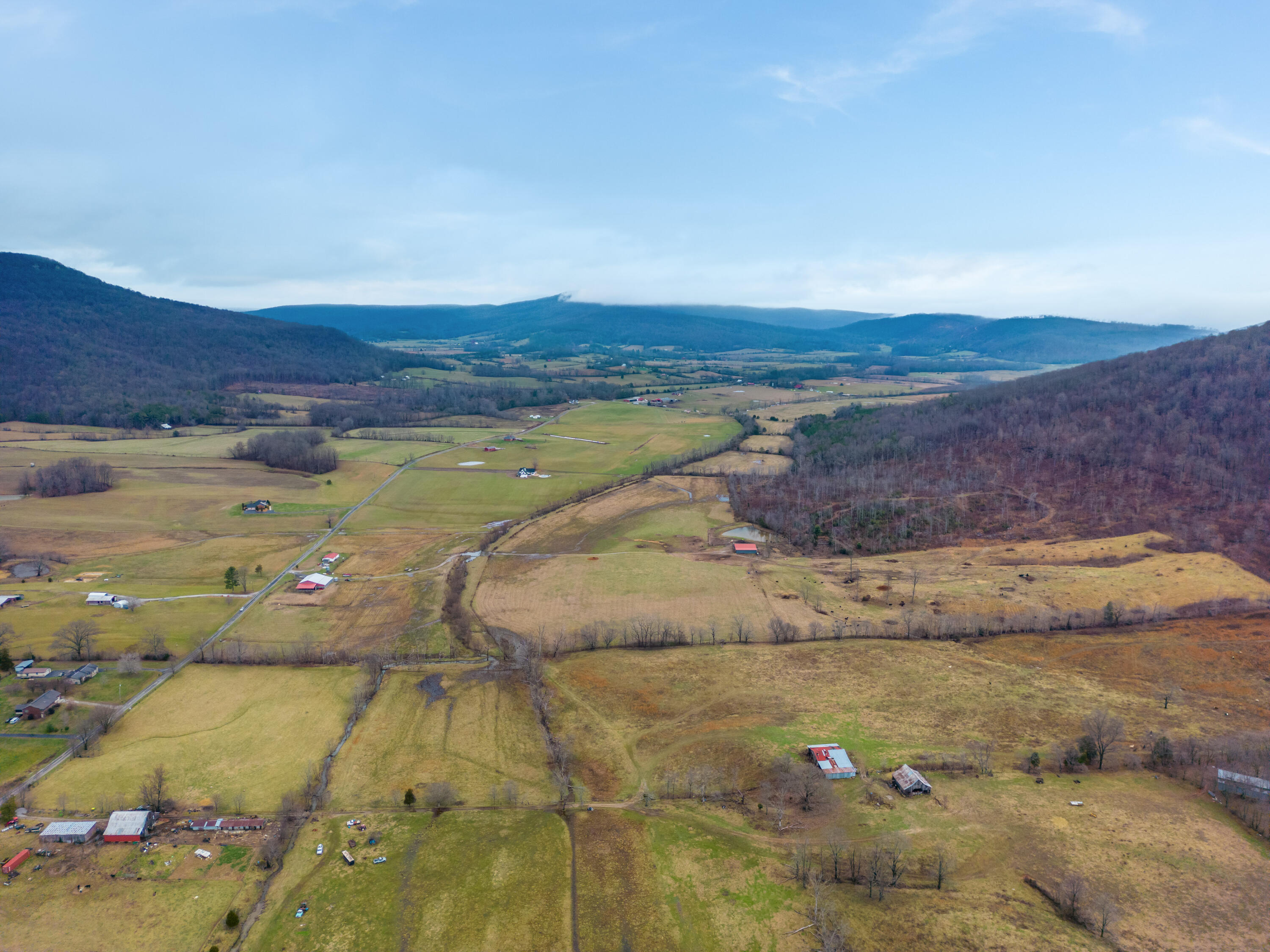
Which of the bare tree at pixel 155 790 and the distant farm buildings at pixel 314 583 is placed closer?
the bare tree at pixel 155 790

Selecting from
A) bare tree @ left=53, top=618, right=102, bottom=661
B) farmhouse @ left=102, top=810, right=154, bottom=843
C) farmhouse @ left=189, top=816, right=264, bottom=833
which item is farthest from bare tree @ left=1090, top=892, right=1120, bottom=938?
bare tree @ left=53, top=618, right=102, bottom=661

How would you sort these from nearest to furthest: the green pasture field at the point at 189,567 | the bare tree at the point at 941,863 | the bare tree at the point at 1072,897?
the bare tree at the point at 1072,897, the bare tree at the point at 941,863, the green pasture field at the point at 189,567

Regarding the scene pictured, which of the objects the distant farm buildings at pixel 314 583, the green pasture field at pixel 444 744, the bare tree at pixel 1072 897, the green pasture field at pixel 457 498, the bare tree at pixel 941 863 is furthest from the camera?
the green pasture field at pixel 457 498

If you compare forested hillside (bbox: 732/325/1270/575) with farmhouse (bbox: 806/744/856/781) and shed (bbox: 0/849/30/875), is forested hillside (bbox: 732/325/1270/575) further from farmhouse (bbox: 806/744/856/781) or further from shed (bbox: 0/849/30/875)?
shed (bbox: 0/849/30/875)

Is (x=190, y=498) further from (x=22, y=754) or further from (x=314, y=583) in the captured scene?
(x=22, y=754)

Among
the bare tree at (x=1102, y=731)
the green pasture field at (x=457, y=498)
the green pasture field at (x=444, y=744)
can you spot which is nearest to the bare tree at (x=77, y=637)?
the green pasture field at (x=444, y=744)

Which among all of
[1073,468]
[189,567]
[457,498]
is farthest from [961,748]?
[457,498]

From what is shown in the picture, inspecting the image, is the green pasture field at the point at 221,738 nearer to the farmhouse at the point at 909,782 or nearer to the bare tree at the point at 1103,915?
the farmhouse at the point at 909,782

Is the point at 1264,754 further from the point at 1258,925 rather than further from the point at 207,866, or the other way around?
the point at 207,866
